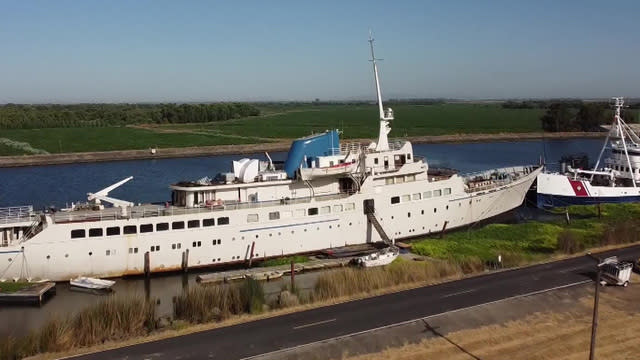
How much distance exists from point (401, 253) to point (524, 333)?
47.1 feet

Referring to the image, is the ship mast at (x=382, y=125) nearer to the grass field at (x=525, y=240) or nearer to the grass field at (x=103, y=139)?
the grass field at (x=525, y=240)

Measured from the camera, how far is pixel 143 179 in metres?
68.6

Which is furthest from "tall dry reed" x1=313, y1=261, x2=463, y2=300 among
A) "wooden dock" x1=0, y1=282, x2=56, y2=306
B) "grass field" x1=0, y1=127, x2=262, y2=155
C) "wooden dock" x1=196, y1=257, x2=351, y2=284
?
"grass field" x1=0, y1=127, x2=262, y2=155

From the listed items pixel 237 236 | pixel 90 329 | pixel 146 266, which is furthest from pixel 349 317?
pixel 146 266

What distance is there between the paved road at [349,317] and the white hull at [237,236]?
11.1 m

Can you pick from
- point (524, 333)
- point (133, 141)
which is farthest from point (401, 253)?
point (133, 141)

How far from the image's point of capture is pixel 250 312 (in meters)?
21.6

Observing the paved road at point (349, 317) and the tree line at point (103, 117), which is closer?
the paved road at point (349, 317)

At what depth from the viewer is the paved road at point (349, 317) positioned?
58.7ft

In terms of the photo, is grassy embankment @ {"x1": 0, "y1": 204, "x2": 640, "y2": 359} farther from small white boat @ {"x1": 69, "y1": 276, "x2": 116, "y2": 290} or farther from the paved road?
small white boat @ {"x1": 69, "y1": 276, "x2": 116, "y2": 290}

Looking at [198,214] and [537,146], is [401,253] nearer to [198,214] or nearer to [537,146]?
[198,214]

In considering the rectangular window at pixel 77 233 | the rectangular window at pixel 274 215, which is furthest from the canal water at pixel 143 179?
the rectangular window at pixel 274 215

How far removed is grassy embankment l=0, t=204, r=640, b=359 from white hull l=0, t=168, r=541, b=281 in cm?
259

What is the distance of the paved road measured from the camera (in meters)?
17.9
